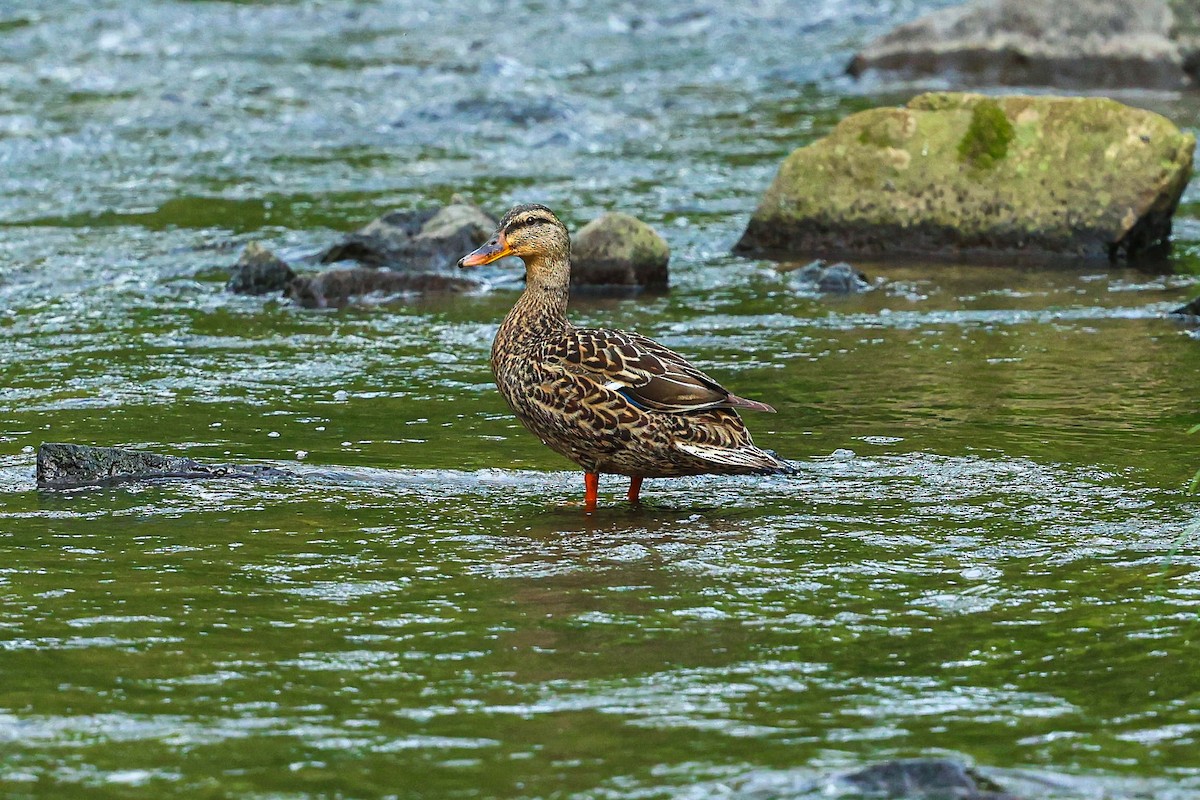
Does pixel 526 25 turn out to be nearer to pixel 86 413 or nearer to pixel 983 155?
pixel 983 155

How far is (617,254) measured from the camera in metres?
12.0

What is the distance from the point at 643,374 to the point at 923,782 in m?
3.18

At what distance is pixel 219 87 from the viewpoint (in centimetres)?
2064

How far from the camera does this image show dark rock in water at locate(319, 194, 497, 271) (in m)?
12.7

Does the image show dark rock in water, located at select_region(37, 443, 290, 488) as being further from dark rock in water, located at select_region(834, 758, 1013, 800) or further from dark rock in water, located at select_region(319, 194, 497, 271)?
dark rock in water, located at select_region(319, 194, 497, 271)

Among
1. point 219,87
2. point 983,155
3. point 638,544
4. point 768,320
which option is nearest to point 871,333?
Result: point 768,320

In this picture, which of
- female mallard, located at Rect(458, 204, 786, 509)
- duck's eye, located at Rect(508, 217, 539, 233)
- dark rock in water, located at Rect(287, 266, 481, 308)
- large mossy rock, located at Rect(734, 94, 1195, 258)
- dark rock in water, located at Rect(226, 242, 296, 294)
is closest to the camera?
female mallard, located at Rect(458, 204, 786, 509)

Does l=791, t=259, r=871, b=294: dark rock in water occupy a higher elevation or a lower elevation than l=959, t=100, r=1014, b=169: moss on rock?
lower

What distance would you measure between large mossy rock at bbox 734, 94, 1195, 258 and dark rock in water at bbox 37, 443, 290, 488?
6591mm

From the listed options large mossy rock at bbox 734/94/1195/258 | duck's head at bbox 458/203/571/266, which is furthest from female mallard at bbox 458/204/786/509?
large mossy rock at bbox 734/94/1195/258

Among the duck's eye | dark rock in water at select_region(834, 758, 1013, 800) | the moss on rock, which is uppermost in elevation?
the moss on rock

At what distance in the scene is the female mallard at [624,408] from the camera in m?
7.06

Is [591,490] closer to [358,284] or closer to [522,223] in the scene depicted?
[522,223]

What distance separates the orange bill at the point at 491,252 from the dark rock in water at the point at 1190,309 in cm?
465
